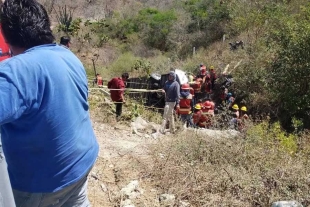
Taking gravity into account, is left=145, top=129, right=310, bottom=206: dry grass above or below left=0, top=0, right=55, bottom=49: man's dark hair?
below

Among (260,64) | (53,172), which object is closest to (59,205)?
(53,172)

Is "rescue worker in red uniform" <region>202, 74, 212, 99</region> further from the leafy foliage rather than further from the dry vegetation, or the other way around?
the dry vegetation

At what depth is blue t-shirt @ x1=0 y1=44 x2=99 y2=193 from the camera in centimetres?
143

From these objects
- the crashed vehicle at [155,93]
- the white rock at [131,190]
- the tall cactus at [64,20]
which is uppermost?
the tall cactus at [64,20]

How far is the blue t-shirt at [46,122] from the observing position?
1.43 metres

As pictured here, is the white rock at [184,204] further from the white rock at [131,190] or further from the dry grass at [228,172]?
the white rock at [131,190]

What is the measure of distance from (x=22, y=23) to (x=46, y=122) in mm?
391

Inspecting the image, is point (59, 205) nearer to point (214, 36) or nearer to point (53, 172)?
point (53, 172)

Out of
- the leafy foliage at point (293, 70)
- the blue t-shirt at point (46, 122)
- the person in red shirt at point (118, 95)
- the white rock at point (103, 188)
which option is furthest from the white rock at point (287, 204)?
the leafy foliage at point (293, 70)

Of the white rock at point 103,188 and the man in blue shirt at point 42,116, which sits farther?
the white rock at point 103,188

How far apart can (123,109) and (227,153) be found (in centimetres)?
441

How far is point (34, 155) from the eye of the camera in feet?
5.28

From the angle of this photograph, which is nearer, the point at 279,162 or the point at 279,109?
the point at 279,162

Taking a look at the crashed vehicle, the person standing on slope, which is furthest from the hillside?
the crashed vehicle
